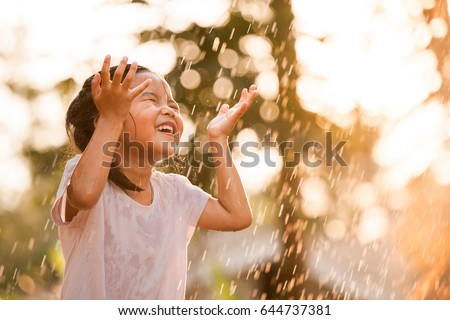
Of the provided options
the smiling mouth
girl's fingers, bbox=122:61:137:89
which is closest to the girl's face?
the smiling mouth

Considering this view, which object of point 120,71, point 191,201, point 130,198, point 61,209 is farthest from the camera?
point 191,201

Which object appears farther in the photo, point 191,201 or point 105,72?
point 191,201

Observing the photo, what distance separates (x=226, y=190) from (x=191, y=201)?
0.12 metres

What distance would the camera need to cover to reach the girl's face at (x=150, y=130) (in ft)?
5.85

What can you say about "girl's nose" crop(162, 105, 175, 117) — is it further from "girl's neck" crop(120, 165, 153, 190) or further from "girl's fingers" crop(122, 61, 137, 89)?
"girl's fingers" crop(122, 61, 137, 89)

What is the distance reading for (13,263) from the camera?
7.00m

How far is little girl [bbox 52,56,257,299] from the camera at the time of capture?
1563 mm

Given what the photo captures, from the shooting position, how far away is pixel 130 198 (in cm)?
Answer: 177

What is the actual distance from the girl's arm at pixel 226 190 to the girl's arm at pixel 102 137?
470mm

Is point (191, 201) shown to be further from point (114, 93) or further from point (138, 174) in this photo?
point (114, 93)

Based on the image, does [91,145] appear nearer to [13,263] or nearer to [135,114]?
[135,114]

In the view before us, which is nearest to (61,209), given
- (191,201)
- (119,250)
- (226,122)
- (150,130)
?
(119,250)

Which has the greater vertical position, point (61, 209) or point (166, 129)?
point (166, 129)

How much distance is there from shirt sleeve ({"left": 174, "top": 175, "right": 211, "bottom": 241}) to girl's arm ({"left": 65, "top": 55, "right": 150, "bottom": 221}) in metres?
0.44
